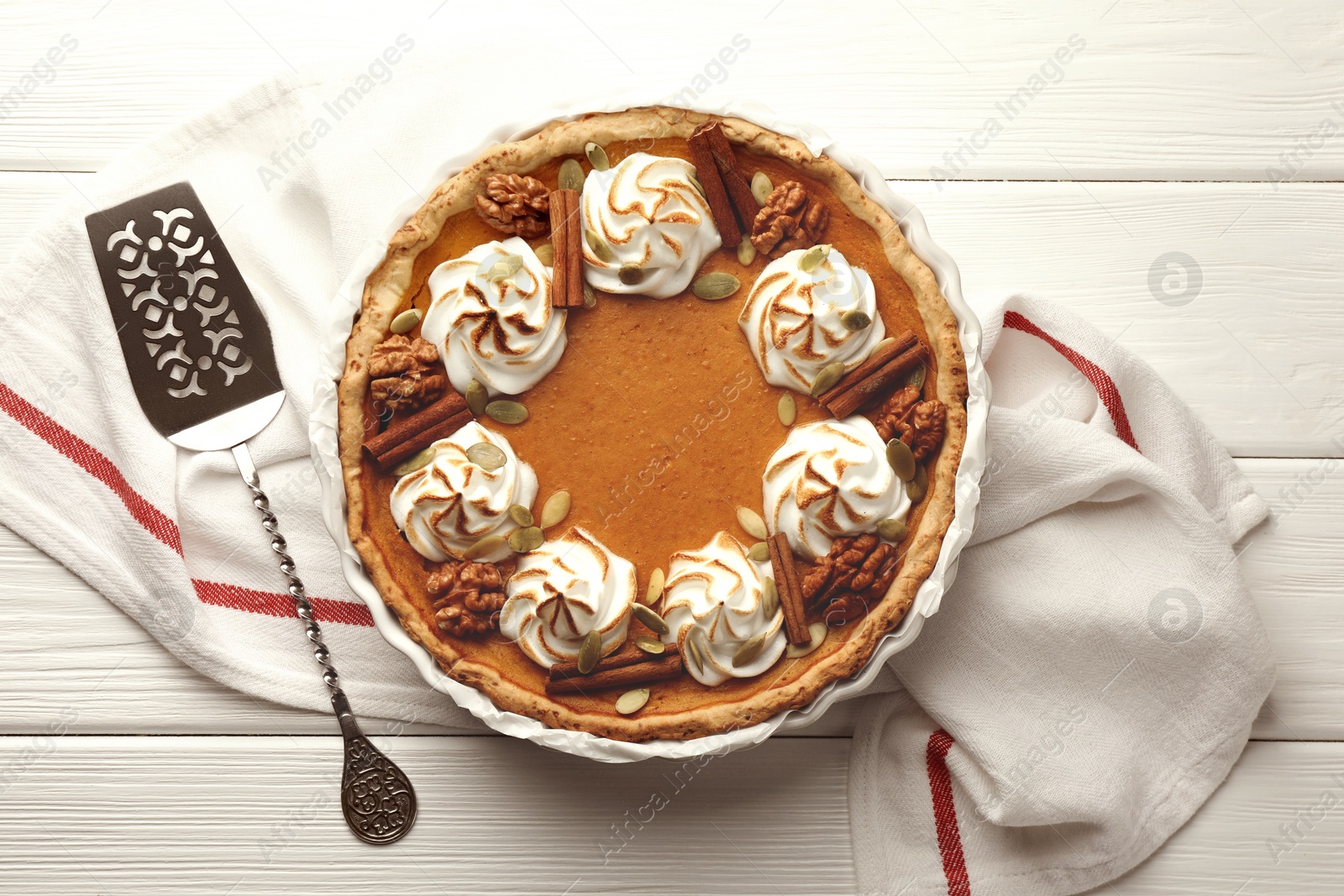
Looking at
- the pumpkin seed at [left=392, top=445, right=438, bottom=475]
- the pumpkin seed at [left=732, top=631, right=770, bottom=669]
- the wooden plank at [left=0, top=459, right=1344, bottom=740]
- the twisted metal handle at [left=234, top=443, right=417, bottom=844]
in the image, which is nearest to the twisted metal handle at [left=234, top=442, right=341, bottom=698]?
the twisted metal handle at [left=234, top=443, right=417, bottom=844]

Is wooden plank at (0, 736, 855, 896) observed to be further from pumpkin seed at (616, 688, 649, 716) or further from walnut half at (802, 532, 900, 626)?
walnut half at (802, 532, 900, 626)

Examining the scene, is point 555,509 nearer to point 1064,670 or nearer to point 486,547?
point 486,547

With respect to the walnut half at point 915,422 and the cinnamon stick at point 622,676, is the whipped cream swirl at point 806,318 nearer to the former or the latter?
the walnut half at point 915,422

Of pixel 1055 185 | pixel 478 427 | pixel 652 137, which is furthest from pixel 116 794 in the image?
pixel 1055 185

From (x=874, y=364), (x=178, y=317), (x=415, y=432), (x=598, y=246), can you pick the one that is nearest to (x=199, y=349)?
(x=178, y=317)

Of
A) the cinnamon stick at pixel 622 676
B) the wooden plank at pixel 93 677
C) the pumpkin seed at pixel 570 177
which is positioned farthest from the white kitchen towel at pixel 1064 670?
the pumpkin seed at pixel 570 177

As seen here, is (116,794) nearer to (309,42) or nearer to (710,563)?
(710,563)
